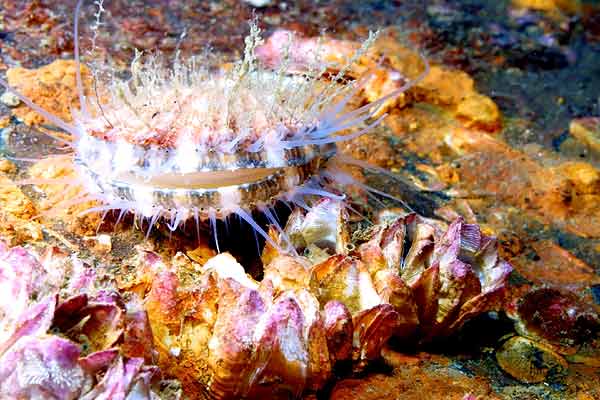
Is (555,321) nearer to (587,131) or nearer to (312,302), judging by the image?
(312,302)

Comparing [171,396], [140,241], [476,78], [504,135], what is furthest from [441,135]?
[171,396]

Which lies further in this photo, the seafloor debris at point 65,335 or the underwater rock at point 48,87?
the underwater rock at point 48,87

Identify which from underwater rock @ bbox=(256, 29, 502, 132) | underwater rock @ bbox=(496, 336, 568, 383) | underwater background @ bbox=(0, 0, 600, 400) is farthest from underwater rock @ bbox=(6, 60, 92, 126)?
underwater rock @ bbox=(496, 336, 568, 383)

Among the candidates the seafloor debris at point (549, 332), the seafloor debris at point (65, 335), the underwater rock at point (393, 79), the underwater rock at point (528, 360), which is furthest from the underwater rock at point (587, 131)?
the seafloor debris at point (65, 335)

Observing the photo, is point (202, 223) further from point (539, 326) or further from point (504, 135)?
point (504, 135)

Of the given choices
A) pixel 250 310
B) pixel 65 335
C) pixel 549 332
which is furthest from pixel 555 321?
pixel 65 335

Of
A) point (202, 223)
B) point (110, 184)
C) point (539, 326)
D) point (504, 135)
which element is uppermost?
point (110, 184)

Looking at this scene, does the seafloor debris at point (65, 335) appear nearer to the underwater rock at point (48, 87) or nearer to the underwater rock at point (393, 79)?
the underwater rock at point (48, 87)

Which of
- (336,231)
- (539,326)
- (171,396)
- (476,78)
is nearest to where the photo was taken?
(171,396)

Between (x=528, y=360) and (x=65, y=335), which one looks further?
(x=528, y=360)
